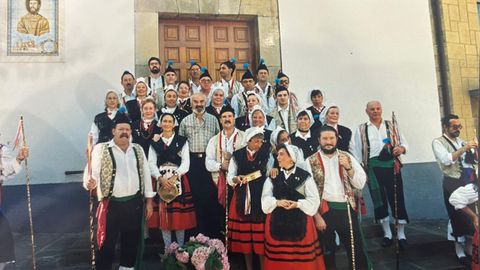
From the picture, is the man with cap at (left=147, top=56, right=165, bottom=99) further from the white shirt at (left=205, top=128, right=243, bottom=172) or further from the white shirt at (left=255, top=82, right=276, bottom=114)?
the white shirt at (left=205, top=128, right=243, bottom=172)

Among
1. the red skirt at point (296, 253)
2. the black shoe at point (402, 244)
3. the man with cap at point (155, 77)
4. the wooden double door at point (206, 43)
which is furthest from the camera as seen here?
the wooden double door at point (206, 43)

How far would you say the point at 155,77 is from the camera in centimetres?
602

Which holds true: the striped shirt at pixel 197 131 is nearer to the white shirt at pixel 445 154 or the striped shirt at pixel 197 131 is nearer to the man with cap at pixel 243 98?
the man with cap at pixel 243 98

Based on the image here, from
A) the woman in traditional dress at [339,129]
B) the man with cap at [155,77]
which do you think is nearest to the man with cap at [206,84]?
the man with cap at [155,77]

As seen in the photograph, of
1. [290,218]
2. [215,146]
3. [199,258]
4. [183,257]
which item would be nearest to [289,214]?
[290,218]

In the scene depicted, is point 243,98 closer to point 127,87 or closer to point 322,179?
point 127,87

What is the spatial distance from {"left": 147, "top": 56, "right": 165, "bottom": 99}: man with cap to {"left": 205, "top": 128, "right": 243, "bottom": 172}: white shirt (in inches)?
68.0

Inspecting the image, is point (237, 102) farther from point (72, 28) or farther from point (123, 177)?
point (72, 28)

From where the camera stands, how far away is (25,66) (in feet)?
20.2

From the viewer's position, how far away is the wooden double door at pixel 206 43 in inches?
277

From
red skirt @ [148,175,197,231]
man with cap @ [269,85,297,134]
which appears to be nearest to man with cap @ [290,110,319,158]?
man with cap @ [269,85,297,134]

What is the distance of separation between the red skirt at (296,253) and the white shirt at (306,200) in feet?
0.37

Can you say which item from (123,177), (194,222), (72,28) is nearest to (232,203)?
(194,222)

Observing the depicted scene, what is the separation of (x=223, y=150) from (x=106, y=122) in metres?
1.61
